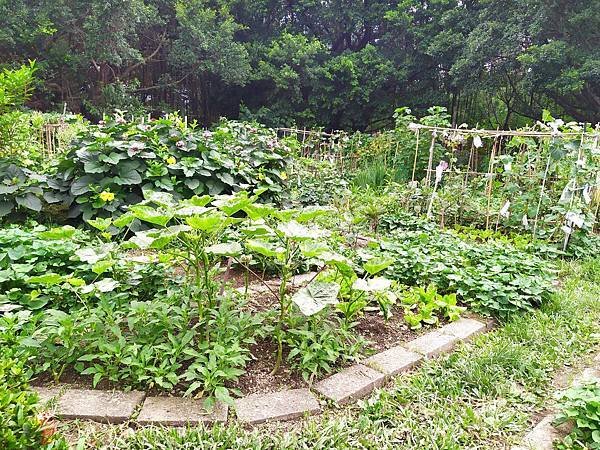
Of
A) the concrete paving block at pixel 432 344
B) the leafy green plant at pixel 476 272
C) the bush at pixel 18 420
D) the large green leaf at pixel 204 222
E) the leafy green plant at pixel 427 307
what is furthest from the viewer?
the leafy green plant at pixel 476 272

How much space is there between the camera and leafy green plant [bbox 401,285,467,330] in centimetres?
224

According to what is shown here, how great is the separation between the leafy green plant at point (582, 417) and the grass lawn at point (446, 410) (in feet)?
0.46

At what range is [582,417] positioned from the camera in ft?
4.62

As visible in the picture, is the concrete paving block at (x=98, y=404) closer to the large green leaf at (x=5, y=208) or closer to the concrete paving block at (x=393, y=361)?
the concrete paving block at (x=393, y=361)

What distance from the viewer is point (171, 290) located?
202cm

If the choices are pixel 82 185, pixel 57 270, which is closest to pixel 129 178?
pixel 82 185

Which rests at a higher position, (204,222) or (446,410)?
(204,222)

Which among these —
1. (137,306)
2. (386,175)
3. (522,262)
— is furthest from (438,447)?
(386,175)

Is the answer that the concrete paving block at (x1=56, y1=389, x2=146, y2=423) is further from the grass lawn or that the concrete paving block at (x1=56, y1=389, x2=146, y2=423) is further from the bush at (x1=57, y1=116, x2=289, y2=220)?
the bush at (x1=57, y1=116, x2=289, y2=220)

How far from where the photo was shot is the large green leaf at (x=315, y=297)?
4.97 ft

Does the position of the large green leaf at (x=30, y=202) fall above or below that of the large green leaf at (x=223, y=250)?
below

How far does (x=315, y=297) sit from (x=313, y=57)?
11917 millimetres

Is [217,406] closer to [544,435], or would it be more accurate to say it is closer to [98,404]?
[98,404]

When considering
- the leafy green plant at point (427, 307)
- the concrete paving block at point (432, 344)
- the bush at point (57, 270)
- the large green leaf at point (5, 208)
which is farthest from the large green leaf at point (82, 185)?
the concrete paving block at point (432, 344)
